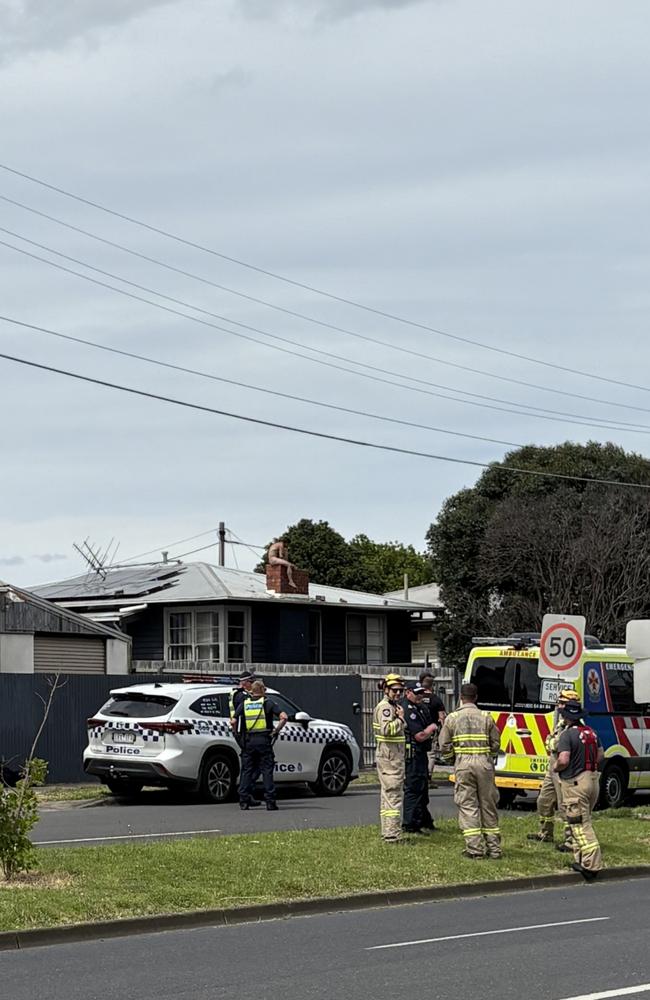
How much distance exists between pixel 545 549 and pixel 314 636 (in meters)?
7.84

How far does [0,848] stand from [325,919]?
8.68 ft

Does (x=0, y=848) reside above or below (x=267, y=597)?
below

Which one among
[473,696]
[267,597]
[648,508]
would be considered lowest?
[473,696]

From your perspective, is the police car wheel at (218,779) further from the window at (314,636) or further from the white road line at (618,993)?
the window at (314,636)

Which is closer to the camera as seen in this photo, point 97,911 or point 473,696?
point 97,911

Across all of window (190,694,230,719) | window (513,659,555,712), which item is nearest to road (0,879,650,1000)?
window (513,659,555,712)

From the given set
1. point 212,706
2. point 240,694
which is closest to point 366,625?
point 212,706

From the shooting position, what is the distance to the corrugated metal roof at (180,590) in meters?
43.2

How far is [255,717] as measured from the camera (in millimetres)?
20094

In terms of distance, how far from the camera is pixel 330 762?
77.4 ft

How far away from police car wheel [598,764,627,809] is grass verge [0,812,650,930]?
4.88m

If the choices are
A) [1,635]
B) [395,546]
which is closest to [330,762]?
[1,635]

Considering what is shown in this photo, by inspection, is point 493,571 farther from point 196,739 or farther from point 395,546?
point 395,546

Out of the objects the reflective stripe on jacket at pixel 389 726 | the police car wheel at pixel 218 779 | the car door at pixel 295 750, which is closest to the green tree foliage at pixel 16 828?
the reflective stripe on jacket at pixel 389 726
